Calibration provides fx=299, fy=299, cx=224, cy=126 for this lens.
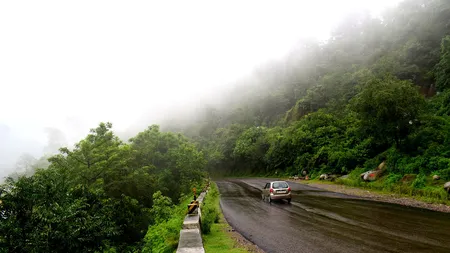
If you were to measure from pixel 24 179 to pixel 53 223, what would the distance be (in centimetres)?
171

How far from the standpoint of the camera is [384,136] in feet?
85.0

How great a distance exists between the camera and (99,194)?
1323 centimetres

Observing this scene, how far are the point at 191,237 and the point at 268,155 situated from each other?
48144 mm

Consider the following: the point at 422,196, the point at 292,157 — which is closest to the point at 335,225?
Answer: the point at 422,196

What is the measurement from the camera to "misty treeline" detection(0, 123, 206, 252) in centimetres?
859

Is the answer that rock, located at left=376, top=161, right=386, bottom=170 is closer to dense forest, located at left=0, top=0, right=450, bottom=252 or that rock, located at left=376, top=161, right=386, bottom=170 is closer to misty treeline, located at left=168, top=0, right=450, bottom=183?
misty treeline, located at left=168, top=0, right=450, bottom=183

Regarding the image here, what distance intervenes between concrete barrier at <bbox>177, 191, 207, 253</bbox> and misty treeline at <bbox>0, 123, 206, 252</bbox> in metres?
2.58

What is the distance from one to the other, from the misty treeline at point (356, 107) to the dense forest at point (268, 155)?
16cm

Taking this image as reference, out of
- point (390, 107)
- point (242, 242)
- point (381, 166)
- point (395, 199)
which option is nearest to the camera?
point (242, 242)

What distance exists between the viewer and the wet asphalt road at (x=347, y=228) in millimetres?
9008

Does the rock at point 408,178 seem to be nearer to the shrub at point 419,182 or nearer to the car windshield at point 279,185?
the shrub at point 419,182

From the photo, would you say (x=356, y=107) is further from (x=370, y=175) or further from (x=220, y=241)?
(x=220, y=241)

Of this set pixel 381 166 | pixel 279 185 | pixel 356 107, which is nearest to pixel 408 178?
pixel 381 166

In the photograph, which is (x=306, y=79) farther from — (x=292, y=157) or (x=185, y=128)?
(x=185, y=128)
